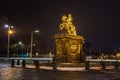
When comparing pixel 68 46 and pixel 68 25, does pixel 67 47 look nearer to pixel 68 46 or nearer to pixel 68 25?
pixel 68 46

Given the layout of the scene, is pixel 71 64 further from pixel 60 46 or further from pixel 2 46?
pixel 2 46

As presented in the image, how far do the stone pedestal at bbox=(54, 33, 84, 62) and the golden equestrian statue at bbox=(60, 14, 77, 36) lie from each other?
1590 mm

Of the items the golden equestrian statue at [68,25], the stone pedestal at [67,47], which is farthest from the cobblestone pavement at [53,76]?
the golden equestrian statue at [68,25]

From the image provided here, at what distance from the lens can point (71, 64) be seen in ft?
129

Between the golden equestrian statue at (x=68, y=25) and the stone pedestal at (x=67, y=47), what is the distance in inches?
62.6

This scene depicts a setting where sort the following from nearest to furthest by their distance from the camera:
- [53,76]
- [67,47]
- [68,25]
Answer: [53,76]
[67,47]
[68,25]

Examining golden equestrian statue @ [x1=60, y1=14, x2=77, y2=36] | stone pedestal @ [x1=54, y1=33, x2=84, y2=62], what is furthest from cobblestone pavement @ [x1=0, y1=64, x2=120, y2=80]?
golden equestrian statue @ [x1=60, y1=14, x2=77, y2=36]

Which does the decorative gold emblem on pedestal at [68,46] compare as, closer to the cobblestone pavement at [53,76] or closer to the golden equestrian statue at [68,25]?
the golden equestrian statue at [68,25]

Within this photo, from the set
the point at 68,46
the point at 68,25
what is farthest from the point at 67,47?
the point at 68,25

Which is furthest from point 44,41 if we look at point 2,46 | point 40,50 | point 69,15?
point 69,15

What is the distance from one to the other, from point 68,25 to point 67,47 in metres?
4.09

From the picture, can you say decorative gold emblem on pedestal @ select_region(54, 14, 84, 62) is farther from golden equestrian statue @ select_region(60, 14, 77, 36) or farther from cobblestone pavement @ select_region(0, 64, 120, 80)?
cobblestone pavement @ select_region(0, 64, 120, 80)

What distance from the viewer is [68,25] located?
43.1 m

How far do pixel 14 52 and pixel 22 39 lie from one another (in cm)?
803
